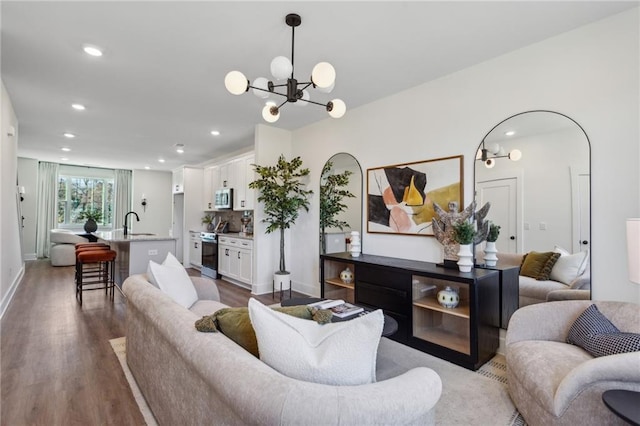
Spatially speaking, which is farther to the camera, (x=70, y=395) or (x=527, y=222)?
(x=527, y=222)

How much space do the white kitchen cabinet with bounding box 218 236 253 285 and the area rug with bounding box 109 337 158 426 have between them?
7.38 ft

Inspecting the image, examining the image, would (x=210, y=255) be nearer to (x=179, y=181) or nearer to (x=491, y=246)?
(x=179, y=181)

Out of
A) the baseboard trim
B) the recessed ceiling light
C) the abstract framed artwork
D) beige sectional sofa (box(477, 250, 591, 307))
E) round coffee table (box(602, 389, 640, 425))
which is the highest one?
the recessed ceiling light

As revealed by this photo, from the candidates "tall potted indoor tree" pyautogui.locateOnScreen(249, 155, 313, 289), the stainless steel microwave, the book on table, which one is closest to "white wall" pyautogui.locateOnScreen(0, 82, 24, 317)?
"tall potted indoor tree" pyautogui.locateOnScreen(249, 155, 313, 289)

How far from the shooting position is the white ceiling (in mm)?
2160

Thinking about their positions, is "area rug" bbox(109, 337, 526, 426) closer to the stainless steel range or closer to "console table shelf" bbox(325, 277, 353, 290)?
"console table shelf" bbox(325, 277, 353, 290)

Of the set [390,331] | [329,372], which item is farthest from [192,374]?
[390,331]

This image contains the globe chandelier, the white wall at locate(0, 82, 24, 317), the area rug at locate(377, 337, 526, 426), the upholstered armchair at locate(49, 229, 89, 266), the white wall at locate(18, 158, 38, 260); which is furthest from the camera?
the white wall at locate(18, 158, 38, 260)

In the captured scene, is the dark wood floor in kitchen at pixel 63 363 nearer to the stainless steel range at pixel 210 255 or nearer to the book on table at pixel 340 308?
the book on table at pixel 340 308

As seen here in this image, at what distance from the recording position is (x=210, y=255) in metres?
6.32

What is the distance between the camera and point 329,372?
1036 mm

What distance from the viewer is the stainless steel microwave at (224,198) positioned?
6.09 metres

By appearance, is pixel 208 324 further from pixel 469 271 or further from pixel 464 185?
pixel 464 185

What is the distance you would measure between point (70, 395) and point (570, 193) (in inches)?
154
